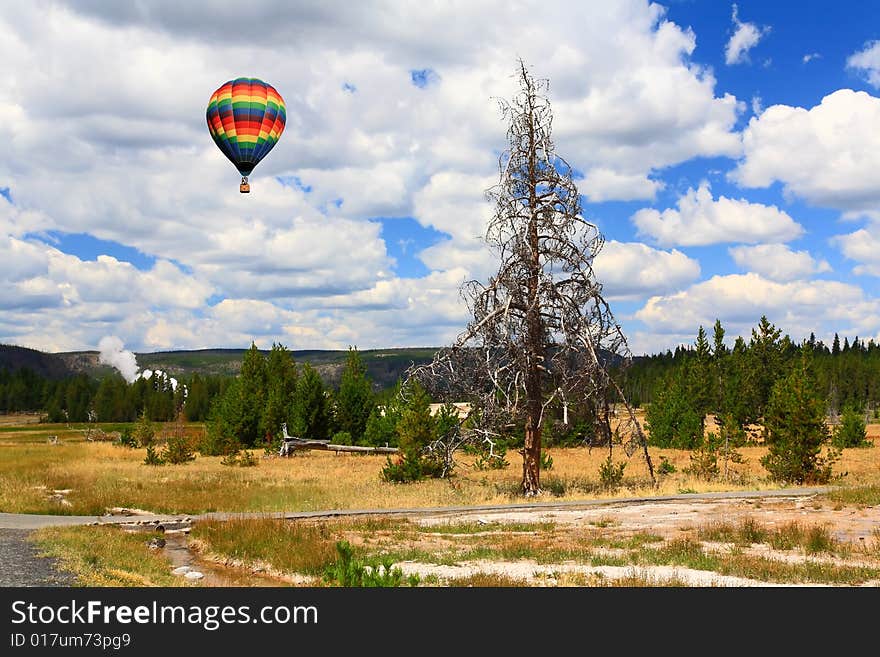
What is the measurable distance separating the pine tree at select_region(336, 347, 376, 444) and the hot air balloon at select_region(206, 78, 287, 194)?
24857mm

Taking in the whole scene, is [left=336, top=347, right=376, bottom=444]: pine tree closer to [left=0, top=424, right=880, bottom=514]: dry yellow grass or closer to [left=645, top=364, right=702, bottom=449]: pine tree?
[left=0, top=424, right=880, bottom=514]: dry yellow grass

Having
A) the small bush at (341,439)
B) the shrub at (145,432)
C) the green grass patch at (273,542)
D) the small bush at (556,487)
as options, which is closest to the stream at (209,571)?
the green grass patch at (273,542)

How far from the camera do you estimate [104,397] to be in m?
126

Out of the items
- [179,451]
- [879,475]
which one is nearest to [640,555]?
[879,475]

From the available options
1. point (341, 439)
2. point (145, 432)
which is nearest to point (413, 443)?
point (341, 439)

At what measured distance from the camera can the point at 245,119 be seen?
3206cm

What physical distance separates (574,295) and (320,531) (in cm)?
1116

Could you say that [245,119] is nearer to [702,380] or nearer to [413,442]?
[413,442]

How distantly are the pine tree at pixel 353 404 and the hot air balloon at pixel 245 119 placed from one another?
2486 cm

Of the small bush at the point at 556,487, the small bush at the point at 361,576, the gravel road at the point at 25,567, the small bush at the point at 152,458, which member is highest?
the small bush at the point at 361,576

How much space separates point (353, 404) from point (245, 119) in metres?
28.0

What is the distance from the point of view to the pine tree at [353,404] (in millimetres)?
55656

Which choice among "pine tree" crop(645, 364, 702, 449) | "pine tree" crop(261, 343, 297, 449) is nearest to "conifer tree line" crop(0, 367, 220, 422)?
"pine tree" crop(261, 343, 297, 449)

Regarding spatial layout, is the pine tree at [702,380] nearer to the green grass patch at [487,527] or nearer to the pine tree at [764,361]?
the pine tree at [764,361]
